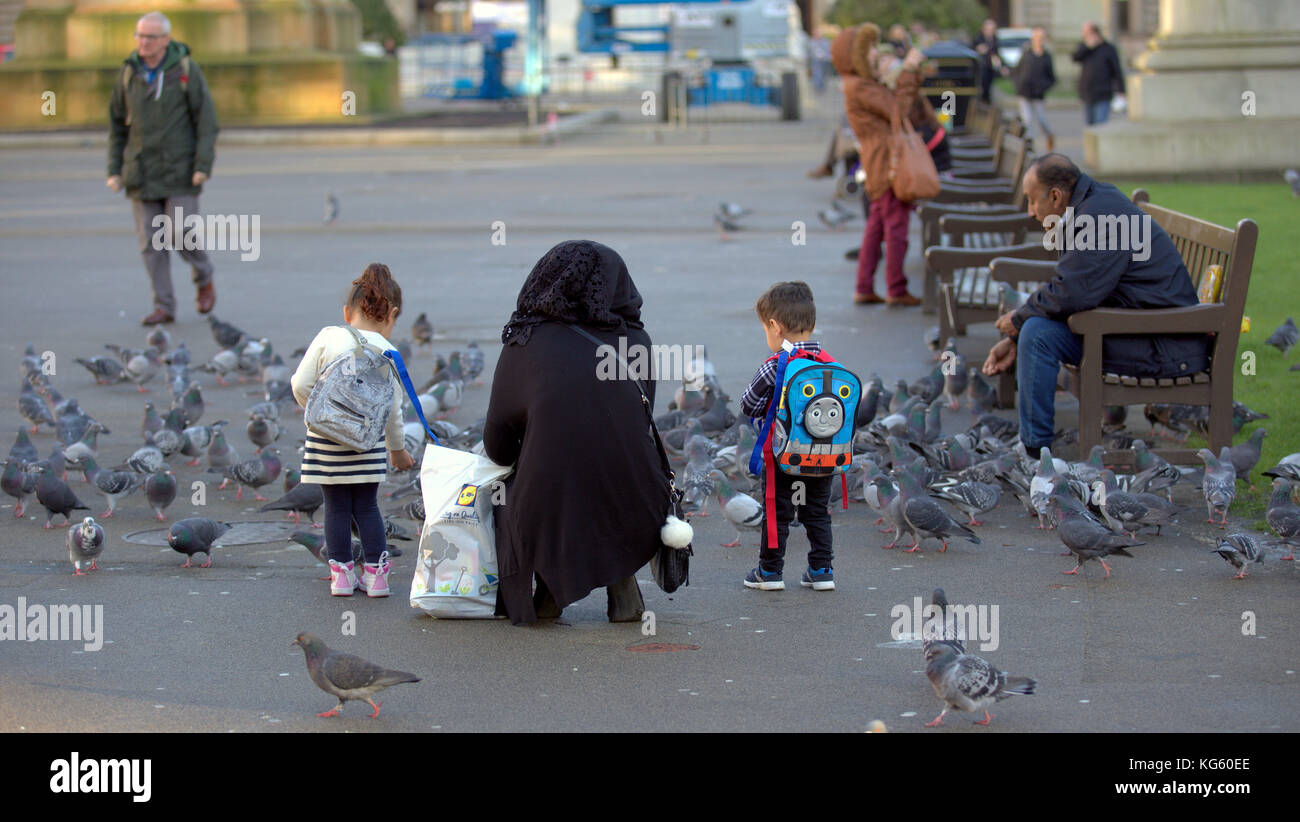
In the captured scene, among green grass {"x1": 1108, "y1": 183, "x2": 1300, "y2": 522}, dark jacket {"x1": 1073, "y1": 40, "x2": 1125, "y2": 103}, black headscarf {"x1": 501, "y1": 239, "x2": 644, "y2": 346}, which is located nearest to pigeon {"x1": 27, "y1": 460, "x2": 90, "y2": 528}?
black headscarf {"x1": 501, "y1": 239, "x2": 644, "y2": 346}

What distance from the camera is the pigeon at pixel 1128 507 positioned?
6.94 m

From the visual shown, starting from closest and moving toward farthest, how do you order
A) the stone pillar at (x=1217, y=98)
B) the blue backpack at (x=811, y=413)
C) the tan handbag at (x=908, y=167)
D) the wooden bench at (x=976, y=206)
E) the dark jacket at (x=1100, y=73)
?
the blue backpack at (x=811, y=413), the tan handbag at (x=908, y=167), the wooden bench at (x=976, y=206), the stone pillar at (x=1217, y=98), the dark jacket at (x=1100, y=73)

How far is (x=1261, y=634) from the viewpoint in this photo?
18.9 feet

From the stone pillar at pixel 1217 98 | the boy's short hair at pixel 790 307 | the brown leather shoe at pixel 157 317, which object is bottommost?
the brown leather shoe at pixel 157 317

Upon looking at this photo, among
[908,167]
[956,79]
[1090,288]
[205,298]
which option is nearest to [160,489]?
[1090,288]

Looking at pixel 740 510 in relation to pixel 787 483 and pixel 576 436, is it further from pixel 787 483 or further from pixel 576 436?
pixel 576 436

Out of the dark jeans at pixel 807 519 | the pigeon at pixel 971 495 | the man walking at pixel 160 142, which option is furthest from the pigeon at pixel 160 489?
the man walking at pixel 160 142

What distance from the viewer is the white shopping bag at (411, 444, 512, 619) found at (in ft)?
A: 19.9

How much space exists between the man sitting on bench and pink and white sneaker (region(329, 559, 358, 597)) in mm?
3659

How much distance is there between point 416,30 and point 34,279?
8047 centimetres

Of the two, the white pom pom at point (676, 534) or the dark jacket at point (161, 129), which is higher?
the dark jacket at point (161, 129)

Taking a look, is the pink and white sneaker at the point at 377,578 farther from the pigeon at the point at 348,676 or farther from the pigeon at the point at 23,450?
the pigeon at the point at 23,450

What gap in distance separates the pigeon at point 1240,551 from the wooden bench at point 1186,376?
1594mm
